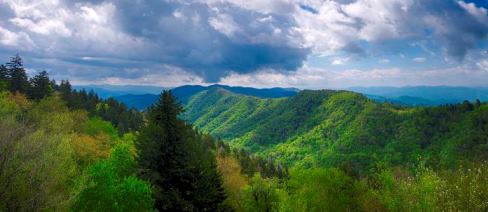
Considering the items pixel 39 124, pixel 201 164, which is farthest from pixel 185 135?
pixel 39 124

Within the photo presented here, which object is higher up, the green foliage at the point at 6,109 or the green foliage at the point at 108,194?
the green foliage at the point at 6,109

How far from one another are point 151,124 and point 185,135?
15.6 ft

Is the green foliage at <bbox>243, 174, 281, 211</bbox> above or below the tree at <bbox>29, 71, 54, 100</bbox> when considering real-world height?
below

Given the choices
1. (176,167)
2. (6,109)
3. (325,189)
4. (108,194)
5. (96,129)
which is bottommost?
(325,189)

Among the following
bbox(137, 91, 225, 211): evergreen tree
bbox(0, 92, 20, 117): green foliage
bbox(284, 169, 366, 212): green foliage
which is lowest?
bbox(284, 169, 366, 212): green foliage

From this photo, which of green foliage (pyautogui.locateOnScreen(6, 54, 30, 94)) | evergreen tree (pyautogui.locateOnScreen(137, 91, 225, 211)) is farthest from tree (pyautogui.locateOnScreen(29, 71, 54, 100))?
evergreen tree (pyautogui.locateOnScreen(137, 91, 225, 211))

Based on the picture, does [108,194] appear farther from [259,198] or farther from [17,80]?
[17,80]

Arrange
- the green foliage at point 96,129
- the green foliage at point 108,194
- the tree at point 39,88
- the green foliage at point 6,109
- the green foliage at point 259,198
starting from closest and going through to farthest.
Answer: the green foliage at point 108,194
the green foliage at point 6,109
the green foliage at point 259,198
the green foliage at point 96,129
the tree at point 39,88

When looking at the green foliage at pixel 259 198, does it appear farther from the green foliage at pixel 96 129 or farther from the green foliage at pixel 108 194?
the green foliage at pixel 96 129

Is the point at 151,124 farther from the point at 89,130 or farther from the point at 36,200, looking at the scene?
the point at 89,130

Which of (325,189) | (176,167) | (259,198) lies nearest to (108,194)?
(176,167)

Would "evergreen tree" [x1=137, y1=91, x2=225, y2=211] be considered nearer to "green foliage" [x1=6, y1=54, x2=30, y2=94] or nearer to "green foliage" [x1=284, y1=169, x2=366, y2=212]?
"green foliage" [x1=284, y1=169, x2=366, y2=212]

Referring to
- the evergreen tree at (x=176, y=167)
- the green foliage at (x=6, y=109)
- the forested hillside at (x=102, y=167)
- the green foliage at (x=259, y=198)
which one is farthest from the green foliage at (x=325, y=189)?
the green foliage at (x=6, y=109)

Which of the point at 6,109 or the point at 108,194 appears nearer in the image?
the point at 108,194
